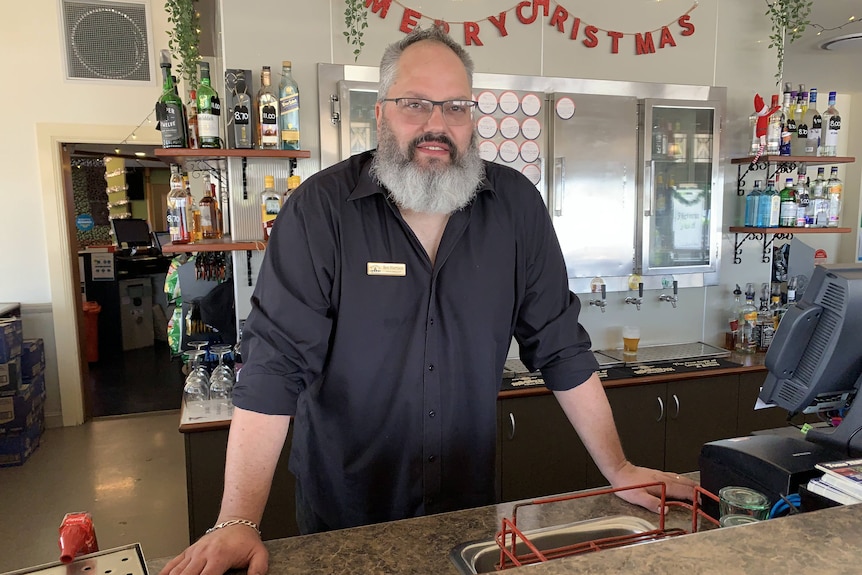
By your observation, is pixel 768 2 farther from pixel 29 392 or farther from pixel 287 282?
pixel 29 392

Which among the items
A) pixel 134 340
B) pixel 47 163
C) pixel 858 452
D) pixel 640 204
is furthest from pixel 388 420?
pixel 134 340

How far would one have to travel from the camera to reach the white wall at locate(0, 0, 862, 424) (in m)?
2.80

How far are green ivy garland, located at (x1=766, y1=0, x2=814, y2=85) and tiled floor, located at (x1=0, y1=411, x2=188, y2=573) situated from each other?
414cm

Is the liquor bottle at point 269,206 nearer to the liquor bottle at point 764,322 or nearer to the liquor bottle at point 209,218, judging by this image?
the liquor bottle at point 209,218

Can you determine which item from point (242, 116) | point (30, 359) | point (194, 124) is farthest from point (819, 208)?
point (30, 359)

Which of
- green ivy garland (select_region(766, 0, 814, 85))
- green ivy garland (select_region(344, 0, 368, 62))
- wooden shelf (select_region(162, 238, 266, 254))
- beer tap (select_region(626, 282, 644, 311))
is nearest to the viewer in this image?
wooden shelf (select_region(162, 238, 266, 254))

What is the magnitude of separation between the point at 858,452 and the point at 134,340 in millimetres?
7296

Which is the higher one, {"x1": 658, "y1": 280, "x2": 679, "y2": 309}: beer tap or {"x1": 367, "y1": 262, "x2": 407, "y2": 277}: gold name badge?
{"x1": 367, "y1": 262, "x2": 407, "y2": 277}: gold name badge

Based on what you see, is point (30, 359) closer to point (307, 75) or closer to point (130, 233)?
point (307, 75)

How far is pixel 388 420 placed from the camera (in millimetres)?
Result: 1551

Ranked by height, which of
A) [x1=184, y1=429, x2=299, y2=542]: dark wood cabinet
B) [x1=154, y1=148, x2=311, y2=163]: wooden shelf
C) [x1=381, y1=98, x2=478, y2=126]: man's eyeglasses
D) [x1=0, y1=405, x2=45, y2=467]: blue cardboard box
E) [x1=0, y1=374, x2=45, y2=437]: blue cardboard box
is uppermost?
[x1=154, y1=148, x2=311, y2=163]: wooden shelf

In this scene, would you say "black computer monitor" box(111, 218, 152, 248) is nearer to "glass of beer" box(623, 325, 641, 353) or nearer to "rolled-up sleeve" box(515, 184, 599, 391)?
"glass of beer" box(623, 325, 641, 353)

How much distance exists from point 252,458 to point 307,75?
2.02m

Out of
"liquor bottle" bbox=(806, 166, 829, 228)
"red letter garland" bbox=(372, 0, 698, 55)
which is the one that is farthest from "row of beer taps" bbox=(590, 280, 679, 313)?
"red letter garland" bbox=(372, 0, 698, 55)
